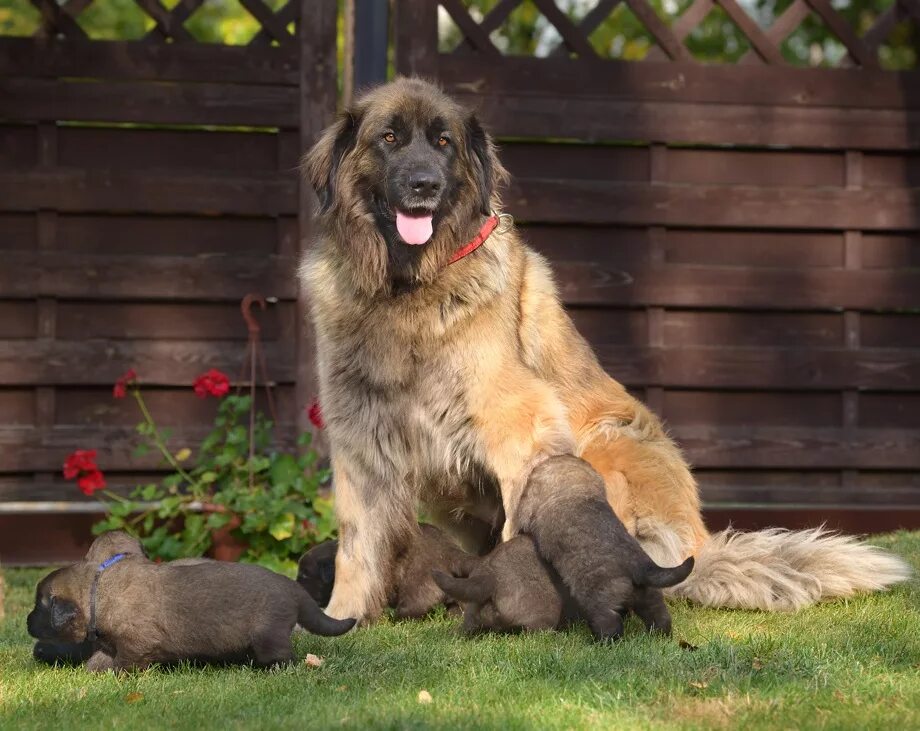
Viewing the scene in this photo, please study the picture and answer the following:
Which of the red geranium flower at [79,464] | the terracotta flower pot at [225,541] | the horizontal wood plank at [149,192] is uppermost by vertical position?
the horizontal wood plank at [149,192]

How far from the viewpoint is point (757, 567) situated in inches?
209

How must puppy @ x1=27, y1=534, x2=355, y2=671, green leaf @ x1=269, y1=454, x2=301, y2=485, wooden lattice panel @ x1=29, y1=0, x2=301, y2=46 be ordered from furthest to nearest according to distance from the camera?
wooden lattice panel @ x1=29, y1=0, x2=301, y2=46, green leaf @ x1=269, y1=454, x2=301, y2=485, puppy @ x1=27, y1=534, x2=355, y2=671

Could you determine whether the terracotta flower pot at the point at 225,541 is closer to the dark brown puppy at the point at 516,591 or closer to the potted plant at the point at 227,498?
the potted plant at the point at 227,498

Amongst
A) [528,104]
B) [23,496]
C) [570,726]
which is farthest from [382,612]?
[528,104]

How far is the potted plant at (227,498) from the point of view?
7148 millimetres

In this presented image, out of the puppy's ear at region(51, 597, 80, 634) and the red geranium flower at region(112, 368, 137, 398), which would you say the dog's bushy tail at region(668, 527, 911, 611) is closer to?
the puppy's ear at region(51, 597, 80, 634)

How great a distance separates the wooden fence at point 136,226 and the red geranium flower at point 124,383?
0.20 meters

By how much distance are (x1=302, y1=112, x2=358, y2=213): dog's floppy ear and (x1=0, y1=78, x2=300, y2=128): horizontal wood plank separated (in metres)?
2.37

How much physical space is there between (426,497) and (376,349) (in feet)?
2.33

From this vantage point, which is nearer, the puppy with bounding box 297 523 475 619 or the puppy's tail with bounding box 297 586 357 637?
the puppy's tail with bounding box 297 586 357 637

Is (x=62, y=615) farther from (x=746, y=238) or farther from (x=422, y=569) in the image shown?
(x=746, y=238)

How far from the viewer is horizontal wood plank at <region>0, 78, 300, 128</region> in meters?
7.56

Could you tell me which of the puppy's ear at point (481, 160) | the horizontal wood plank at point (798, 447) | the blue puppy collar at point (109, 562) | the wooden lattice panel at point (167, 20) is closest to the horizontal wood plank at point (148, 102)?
the wooden lattice panel at point (167, 20)

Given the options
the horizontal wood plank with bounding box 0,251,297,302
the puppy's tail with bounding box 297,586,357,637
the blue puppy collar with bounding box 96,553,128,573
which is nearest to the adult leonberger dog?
the puppy's tail with bounding box 297,586,357,637
